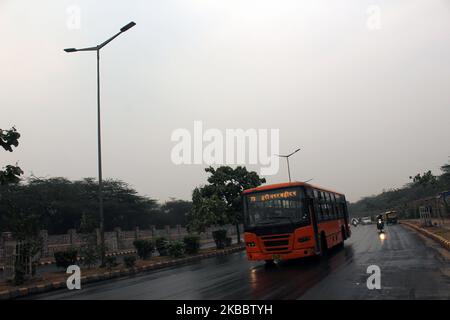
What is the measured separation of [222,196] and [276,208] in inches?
621

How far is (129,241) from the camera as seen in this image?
43750 millimetres

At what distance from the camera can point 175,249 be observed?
2403 cm

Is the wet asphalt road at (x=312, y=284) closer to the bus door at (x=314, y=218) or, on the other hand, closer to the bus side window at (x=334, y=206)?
the bus door at (x=314, y=218)

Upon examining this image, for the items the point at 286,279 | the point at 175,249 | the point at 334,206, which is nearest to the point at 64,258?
the point at 175,249

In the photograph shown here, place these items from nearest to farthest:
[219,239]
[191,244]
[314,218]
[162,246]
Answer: [314,218] < [162,246] < [191,244] < [219,239]

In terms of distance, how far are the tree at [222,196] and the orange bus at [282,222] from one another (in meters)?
12.8

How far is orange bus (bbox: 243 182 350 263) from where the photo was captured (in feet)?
49.9

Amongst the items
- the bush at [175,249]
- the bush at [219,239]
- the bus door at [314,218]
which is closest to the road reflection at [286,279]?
the bus door at [314,218]

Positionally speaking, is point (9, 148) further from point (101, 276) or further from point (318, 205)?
point (318, 205)

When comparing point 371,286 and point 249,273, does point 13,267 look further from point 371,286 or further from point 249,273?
point 371,286

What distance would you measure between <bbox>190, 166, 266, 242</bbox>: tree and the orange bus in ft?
42.1

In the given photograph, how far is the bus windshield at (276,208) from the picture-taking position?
15469mm

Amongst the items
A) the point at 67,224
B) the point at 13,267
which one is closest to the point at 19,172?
the point at 13,267
